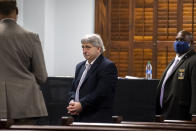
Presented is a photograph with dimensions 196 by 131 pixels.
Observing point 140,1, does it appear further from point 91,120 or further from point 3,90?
point 3,90

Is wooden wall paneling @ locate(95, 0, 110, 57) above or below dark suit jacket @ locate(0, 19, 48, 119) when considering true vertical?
above

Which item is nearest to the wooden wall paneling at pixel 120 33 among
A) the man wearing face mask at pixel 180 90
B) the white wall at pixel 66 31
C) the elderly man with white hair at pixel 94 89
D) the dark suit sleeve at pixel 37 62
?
the white wall at pixel 66 31

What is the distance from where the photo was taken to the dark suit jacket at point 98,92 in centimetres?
404

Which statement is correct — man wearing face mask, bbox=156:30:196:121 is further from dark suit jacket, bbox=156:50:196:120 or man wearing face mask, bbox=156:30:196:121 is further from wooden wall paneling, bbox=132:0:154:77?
wooden wall paneling, bbox=132:0:154:77

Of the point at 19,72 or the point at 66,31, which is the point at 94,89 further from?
the point at 66,31

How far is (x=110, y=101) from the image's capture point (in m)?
4.12

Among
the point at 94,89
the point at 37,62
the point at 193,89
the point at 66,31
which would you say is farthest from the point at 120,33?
the point at 37,62

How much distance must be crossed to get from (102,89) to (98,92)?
4 centimetres

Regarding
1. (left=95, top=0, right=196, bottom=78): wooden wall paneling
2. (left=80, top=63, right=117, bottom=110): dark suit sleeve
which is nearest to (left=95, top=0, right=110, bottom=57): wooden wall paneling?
(left=95, top=0, right=196, bottom=78): wooden wall paneling

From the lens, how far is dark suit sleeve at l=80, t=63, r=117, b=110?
4.03 m

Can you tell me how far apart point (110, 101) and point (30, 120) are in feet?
3.80

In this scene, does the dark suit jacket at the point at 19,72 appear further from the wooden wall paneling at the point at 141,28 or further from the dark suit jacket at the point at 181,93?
the wooden wall paneling at the point at 141,28

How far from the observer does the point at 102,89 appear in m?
4.04

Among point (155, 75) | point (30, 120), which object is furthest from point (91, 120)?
point (155, 75)
